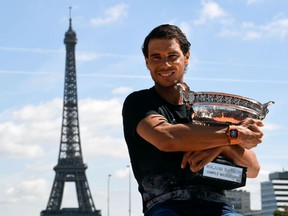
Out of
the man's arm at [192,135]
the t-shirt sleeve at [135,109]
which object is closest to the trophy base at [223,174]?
the man's arm at [192,135]

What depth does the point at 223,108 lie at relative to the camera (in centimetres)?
425

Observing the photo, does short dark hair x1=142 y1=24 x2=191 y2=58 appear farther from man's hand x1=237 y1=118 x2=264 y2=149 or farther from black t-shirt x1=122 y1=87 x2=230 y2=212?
man's hand x1=237 y1=118 x2=264 y2=149

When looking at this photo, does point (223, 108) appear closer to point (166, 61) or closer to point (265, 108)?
point (265, 108)

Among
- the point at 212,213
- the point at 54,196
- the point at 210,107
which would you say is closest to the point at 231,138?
the point at 210,107

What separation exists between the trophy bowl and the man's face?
0.36 metres

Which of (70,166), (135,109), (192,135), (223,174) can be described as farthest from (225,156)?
(70,166)

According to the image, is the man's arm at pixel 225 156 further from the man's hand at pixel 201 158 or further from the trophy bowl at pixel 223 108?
the trophy bowl at pixel 223 108

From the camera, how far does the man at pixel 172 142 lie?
14.4 ft

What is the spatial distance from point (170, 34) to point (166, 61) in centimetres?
18

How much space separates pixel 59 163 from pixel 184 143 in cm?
12901

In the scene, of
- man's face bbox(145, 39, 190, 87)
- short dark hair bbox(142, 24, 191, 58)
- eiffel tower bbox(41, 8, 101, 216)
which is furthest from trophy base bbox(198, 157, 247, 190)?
eiffel tower bbox(41, 8, 101, 216)

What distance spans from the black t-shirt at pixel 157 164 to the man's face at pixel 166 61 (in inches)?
6.0

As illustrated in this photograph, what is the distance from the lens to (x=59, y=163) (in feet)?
433

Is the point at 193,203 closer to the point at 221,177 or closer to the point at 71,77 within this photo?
the point at 221,177
